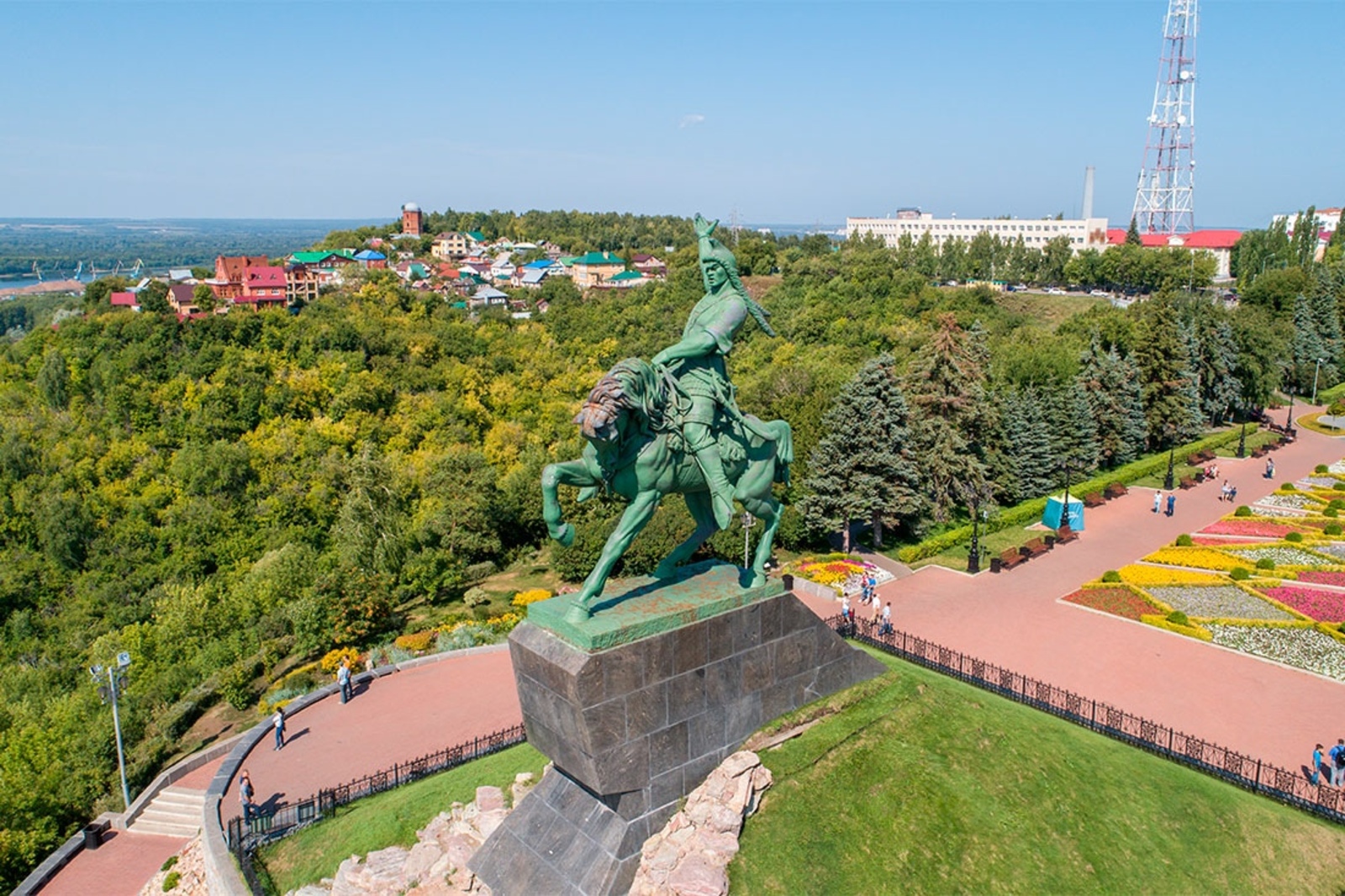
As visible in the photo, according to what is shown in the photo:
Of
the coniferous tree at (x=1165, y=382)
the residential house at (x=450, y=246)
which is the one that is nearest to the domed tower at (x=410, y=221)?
the residential house at (x=450, y=246)

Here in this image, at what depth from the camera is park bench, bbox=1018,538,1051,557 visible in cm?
2864

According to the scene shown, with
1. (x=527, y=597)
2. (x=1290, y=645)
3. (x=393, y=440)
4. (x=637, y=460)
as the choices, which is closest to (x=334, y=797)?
(x=637, y=460)

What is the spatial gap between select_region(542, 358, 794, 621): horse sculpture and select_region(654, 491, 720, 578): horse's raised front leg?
0.10m

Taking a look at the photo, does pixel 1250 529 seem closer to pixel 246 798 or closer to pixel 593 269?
pixel 246 798

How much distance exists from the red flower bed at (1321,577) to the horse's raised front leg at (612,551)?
23906 mm

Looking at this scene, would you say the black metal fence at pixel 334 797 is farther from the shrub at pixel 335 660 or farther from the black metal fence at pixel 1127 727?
the black metal fence at pixel 1127 727

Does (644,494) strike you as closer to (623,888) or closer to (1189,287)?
(623,888)

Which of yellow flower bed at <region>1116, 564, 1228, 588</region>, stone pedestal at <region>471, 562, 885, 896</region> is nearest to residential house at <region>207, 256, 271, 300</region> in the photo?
yellow flower bed at <region>1116, 564, 1228, 588</region>

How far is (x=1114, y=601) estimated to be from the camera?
2456 cm

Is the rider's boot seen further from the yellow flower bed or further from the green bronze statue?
the yellow flower bed

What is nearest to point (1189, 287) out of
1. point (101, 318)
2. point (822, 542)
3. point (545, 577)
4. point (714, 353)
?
point (822, 542)

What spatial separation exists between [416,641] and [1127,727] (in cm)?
1717

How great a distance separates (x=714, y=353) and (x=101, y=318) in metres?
65.9

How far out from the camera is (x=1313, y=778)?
15547 millimetres
